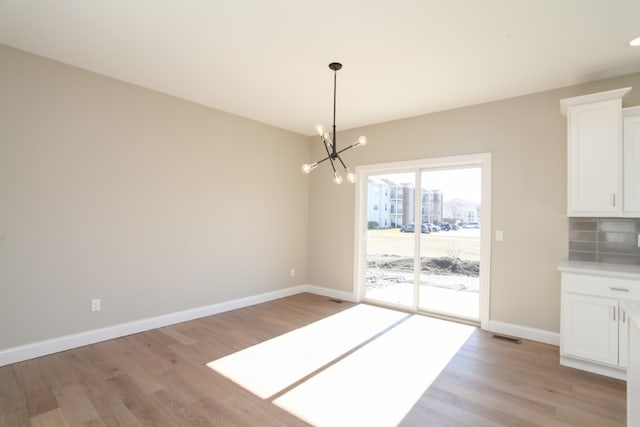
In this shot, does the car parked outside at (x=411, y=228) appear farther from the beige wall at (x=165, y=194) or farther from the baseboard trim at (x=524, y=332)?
the baseboard trim at (x=524, y=332)

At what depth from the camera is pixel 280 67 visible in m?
3.19

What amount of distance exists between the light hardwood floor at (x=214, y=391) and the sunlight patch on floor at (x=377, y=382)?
0.10 meters

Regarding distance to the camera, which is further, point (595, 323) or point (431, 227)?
point (431, 227)

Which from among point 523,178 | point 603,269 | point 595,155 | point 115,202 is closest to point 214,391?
point 115,202

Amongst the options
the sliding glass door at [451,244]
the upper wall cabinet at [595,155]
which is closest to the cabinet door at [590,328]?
the upper wall cabinet at [595,155]

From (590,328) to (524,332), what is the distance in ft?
3.01

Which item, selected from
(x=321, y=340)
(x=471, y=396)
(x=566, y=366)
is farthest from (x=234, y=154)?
(x=566, y=366)

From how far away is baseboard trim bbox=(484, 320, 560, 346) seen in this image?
11.5 ft

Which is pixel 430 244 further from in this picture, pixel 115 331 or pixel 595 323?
pixel 115 331

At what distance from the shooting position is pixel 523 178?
3.74 meters

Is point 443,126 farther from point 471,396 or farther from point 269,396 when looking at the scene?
point 269,396

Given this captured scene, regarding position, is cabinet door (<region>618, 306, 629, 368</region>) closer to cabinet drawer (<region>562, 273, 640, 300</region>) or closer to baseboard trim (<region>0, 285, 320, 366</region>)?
cabinet drawer (<region>562, 273, 640, 300</region>)

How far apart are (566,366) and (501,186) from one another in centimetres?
202

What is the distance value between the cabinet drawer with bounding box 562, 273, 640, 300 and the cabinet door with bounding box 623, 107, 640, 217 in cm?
69
